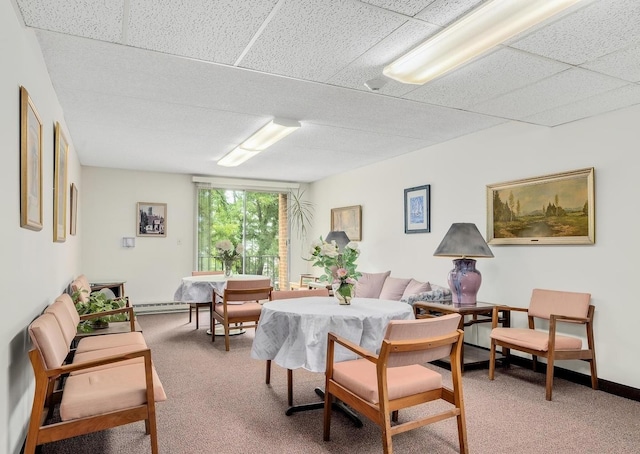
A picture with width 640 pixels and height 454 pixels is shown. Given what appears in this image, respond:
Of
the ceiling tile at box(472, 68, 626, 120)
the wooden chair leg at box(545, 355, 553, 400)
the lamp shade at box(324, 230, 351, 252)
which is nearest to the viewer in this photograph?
the ceiling tile at box(472, 68, 626, 120)

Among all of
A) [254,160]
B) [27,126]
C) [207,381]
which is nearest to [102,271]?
[254,160]

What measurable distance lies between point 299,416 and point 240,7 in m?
2.59

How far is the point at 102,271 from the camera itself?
6.96 metres

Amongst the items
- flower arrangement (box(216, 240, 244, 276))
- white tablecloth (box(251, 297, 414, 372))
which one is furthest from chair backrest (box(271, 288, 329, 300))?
flower arrangement (box(216, 240, 244, 276))

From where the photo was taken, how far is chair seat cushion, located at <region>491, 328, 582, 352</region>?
11.1 ft

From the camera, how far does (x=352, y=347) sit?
234 cm

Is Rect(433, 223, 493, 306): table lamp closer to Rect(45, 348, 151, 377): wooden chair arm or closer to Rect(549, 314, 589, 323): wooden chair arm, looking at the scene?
Rect(549, 314, 589, 323): wooden chair arm

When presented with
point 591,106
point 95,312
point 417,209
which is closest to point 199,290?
point 95,312

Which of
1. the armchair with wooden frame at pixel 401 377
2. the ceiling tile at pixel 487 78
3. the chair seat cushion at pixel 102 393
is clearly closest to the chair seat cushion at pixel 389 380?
the armchair with wooden frame at pixel 401 377

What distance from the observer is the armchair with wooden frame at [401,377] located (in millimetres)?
2117

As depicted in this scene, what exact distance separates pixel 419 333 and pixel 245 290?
2848 millimetres

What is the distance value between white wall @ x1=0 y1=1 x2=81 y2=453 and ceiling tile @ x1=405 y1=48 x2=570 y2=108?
2.56 m

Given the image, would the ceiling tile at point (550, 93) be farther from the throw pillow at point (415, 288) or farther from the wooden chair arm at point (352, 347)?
the wooden chair arm at point (352, 347)

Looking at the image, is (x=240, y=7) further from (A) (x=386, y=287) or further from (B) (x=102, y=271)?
(B) (x=102, y=271)
